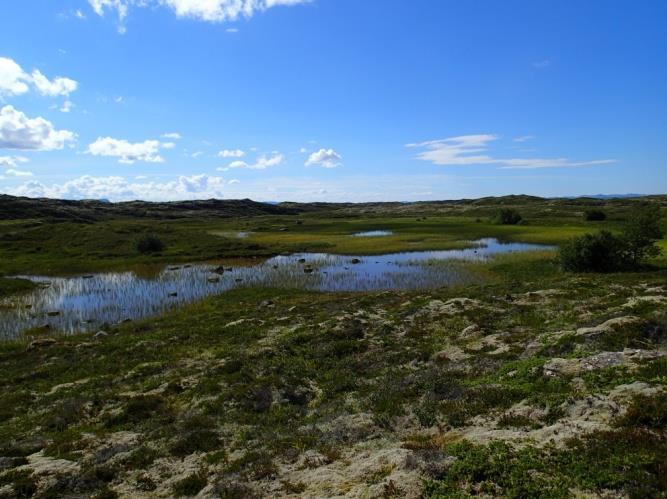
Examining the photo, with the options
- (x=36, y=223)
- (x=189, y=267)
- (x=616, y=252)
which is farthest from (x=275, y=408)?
(x=36, y=223)

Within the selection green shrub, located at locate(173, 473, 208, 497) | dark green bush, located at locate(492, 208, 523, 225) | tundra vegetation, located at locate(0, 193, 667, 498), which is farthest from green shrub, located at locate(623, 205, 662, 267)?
dark green bush, located at locate(492, 208, 523, 225)

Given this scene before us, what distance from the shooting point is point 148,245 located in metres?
78.9

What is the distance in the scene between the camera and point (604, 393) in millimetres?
11766

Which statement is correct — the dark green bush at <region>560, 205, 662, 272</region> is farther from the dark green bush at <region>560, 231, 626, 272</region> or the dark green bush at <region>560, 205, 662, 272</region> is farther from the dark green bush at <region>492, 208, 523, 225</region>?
the dark green bush at <region>492, 208, 523, 225</region>

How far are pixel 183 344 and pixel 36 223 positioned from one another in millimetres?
108596

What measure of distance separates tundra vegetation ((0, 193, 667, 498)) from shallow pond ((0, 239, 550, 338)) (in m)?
5.51

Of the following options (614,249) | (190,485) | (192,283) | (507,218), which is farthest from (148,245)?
(507,218)

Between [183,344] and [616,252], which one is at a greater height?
[616,252]

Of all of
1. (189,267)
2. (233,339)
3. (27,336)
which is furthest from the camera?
(189,267)

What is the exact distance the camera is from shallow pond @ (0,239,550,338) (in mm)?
38656

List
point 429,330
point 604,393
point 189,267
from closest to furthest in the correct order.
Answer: point 604,393 < point 429,330 < point 189,267

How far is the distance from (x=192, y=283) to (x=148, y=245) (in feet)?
106

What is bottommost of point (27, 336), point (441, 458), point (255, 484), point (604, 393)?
point (27, 336)

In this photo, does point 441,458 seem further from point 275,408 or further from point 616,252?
point 616,252
